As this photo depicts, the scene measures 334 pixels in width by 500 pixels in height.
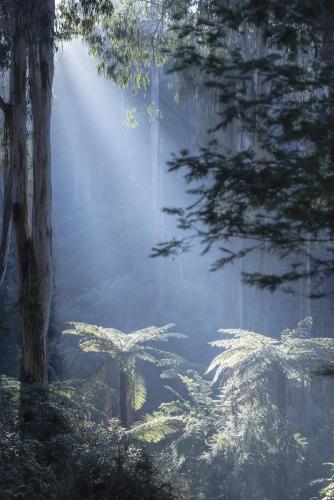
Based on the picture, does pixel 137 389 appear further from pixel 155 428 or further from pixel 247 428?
pixel 247 428

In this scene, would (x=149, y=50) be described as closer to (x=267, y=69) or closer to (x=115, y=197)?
(x=267, y=69)

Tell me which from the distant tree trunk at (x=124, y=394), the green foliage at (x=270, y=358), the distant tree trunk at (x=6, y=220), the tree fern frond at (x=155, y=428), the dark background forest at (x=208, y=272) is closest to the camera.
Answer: the dark background forest at (x=208, y=272)

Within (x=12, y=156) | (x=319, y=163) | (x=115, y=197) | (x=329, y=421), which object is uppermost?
(x=115, y=197)

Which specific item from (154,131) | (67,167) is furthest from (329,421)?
(67,167)

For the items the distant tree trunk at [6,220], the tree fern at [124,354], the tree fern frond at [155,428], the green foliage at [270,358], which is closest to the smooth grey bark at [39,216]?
the distant tree trunk at [6,220]

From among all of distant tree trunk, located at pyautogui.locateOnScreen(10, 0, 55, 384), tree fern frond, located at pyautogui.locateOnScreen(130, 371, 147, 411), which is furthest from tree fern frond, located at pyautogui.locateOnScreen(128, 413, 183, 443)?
distant tree trunk, located at pyautogui.locateOnScreen(10, 0, 55, 384)

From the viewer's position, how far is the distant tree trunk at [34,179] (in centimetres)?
1034

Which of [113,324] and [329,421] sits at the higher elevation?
[113,324]

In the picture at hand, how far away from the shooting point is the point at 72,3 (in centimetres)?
1177

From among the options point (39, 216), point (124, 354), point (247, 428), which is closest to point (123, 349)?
point (124, 354)

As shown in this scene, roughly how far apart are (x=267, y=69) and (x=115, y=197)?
32585 millimetres

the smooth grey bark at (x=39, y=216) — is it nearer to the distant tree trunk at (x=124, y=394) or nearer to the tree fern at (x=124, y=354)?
the tree fern at (x=124, y=354)

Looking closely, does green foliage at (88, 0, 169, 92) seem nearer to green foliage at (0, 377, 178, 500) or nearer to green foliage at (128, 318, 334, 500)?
green foliage at (128, 318, 334, 500)

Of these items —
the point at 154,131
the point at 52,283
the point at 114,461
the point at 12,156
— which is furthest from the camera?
the point at 154,131
